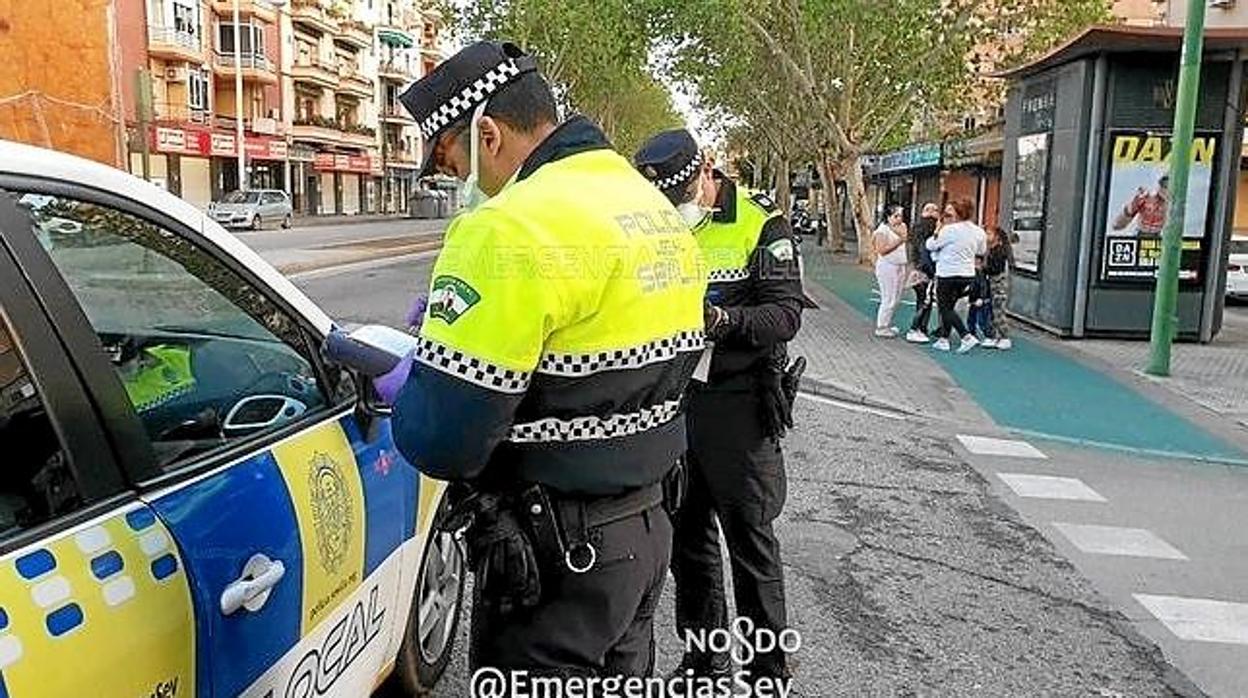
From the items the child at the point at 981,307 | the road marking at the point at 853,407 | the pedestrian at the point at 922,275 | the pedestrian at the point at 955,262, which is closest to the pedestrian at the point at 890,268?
the pedestrian at the point at 922,275

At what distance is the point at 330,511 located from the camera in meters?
2.34

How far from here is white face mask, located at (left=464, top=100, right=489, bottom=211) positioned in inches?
81.8

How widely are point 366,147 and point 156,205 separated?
69.8 meters

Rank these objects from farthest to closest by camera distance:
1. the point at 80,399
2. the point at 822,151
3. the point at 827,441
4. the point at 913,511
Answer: the point at 822,151 < the point at 827,441 < the point at 913,511 < the point at 80,399

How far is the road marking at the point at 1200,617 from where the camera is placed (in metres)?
4.34

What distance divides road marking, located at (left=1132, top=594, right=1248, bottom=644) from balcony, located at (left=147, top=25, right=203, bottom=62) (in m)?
50.3

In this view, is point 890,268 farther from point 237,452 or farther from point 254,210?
point 254,210

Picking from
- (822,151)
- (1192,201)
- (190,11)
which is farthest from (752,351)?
(190,11)

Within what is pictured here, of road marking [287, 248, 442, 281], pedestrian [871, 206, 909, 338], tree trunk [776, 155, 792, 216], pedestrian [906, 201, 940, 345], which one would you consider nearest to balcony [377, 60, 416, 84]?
tree trunk [776, 155, 792, 216]

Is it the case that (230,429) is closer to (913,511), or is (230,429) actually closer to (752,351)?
(752,351)

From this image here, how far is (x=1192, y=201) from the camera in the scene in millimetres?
12023

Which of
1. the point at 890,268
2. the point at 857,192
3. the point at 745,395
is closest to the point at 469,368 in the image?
Result: the point at 745,395

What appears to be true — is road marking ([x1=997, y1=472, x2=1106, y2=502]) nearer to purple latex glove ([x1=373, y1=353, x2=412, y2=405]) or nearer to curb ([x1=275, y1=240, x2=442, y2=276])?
purple latex glove ([x1=373, y1=353, x2=412, y2=405])

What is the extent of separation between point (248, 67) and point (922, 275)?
1898 inches
